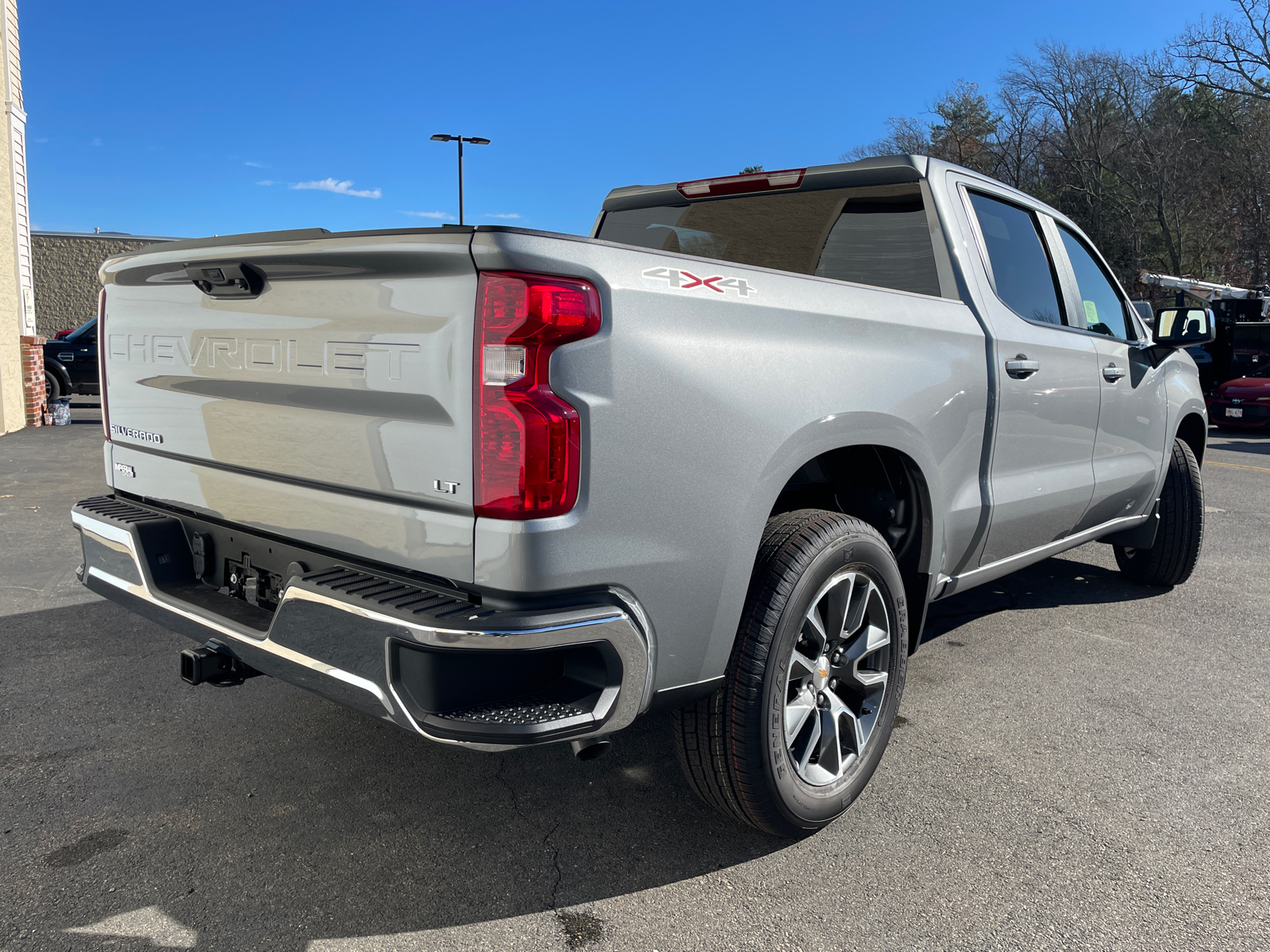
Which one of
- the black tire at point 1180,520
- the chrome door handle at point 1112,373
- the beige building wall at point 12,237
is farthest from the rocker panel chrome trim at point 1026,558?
the beige building wall at point 12,237

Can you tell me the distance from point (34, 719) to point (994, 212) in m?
4.02

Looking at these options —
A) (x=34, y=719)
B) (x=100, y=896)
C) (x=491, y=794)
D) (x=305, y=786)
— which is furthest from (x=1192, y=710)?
(x=34, y=719)

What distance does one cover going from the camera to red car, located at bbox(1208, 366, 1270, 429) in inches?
569

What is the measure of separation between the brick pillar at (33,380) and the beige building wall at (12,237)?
13cm

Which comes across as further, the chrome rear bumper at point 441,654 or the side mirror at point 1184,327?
the side mirror at point 1184,327

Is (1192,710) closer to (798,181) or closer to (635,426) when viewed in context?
(798,181)

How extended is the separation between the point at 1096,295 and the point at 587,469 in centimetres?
332

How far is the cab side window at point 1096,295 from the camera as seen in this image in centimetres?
414

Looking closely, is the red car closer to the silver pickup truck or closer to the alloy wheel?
the silver pickup truck

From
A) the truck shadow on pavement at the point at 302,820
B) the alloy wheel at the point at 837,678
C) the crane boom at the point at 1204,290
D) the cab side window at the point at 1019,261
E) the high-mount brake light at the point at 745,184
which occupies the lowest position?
the truck shadow on pavement at the point at 302,820

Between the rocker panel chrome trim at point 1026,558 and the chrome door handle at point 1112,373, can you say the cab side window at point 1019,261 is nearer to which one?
the chrome door handle at point 1112,373

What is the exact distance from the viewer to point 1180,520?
199 inches

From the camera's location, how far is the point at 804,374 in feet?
7.92

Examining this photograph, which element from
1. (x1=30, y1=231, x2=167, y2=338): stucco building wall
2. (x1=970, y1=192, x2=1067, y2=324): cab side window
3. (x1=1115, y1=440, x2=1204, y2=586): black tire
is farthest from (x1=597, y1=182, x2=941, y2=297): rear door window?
(x1=30, y1=231, x2=167, y2=338): stucco building wall
